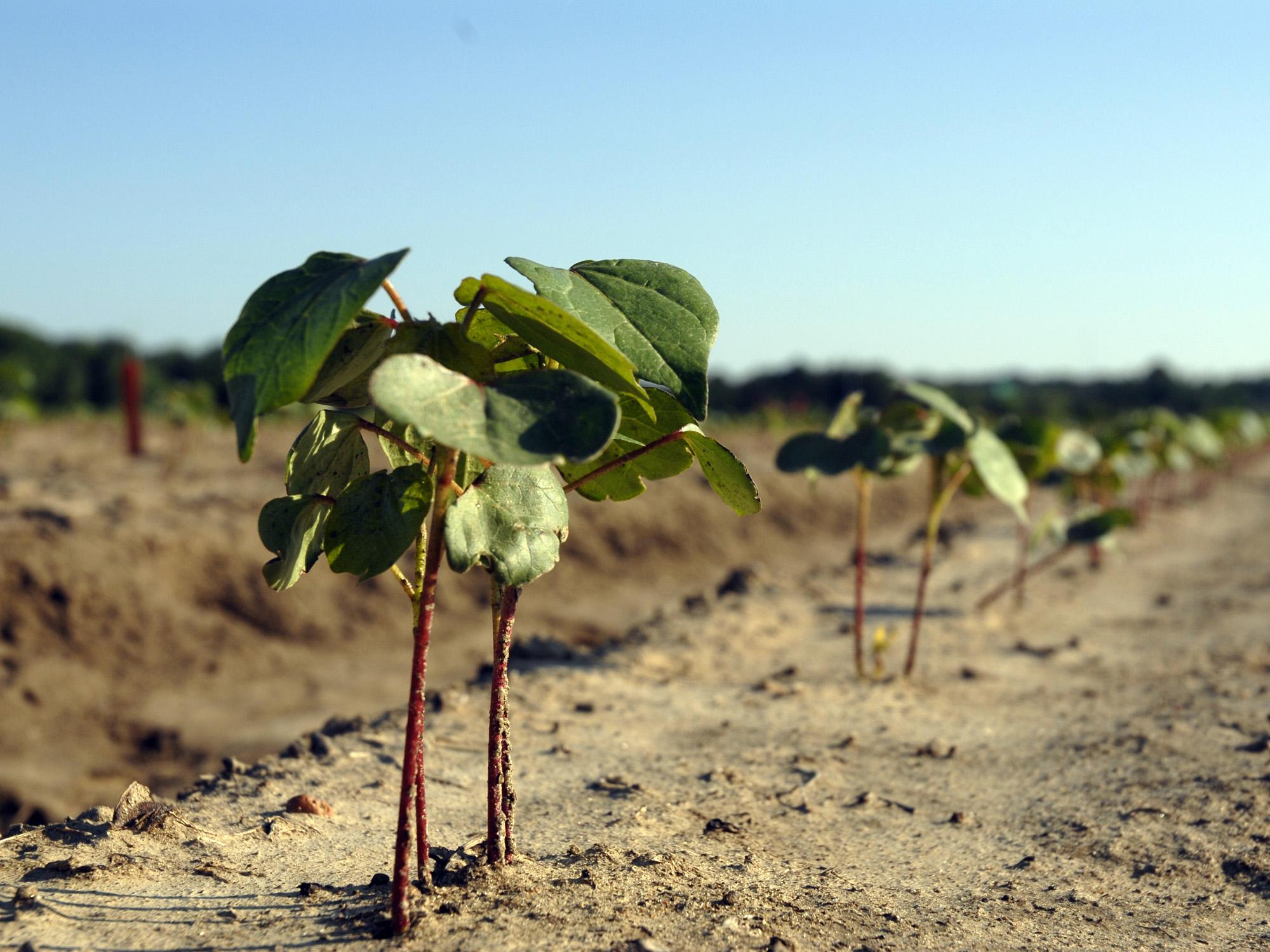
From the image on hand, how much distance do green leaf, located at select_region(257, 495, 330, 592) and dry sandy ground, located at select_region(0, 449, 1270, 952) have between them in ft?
2.09

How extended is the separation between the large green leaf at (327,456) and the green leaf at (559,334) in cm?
35

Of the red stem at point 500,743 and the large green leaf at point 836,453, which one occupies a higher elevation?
the large green leaf at point 836,453

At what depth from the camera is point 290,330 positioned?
4.50 ft

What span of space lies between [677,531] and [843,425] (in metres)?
6.49

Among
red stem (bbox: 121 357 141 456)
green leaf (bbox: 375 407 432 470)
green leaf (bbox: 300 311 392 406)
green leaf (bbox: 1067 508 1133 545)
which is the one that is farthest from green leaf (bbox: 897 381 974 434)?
red stem (bbox: 121 357 141 456)

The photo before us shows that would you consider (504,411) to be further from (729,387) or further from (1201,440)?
(729,387)

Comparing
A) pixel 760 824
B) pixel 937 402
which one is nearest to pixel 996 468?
pixel 937 402

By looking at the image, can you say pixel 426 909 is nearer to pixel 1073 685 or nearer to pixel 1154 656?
pixel 1073 685

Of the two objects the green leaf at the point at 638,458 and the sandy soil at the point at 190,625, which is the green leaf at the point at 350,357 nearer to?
the green leaf at the point at 638,458

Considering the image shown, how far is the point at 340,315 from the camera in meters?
1.32

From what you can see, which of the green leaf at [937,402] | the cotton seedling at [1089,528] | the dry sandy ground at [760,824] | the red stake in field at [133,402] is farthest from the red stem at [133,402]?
the green leaf at [937,402]

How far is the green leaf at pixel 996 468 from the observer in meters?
3.54

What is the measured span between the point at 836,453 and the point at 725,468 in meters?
2.04

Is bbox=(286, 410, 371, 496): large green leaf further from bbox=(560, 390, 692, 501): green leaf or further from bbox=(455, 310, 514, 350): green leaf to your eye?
bbox=(560, 390, 692, 501): green leaf
